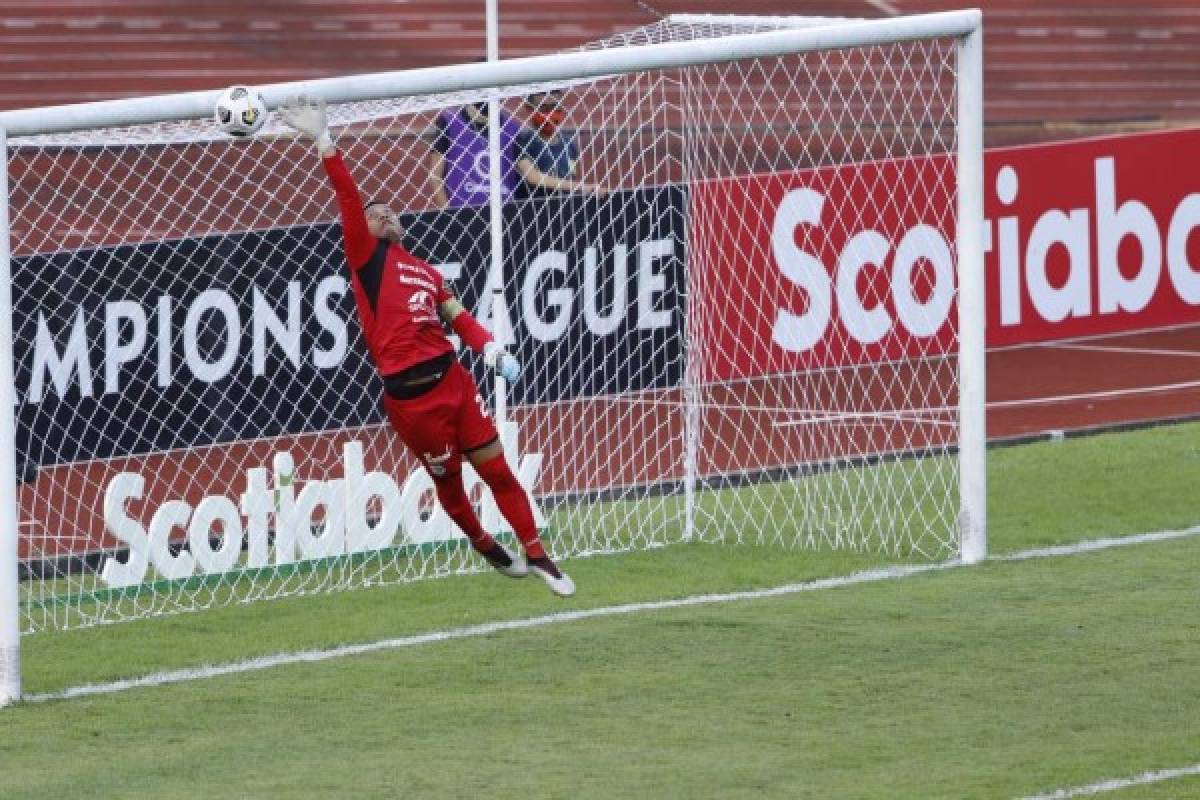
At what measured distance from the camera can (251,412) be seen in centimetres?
1180

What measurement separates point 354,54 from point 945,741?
1737 centimetres

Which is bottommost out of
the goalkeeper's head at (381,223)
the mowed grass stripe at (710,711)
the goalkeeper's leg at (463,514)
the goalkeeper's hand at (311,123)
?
the mowed grass stripe at (710,711)

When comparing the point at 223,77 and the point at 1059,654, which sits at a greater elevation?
the point at 223,77

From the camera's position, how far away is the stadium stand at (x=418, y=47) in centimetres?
2427

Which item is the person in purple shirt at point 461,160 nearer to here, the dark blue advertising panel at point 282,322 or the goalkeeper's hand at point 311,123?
the dark blue advertising panel at point 282,322

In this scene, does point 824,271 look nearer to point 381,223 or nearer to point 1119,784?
point 381,223

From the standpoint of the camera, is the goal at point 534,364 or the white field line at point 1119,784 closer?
the white field line at point 1119,784

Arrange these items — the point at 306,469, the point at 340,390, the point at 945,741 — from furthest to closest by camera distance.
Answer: the point at 306,469, the point at 340,390, the point at 945,741

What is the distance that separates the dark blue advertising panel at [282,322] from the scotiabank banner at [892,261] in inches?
15.6

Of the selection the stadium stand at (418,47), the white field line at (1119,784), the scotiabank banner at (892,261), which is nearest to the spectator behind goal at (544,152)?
the scotiabank banner at (892,261)

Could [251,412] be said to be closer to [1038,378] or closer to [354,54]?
[1038,378]

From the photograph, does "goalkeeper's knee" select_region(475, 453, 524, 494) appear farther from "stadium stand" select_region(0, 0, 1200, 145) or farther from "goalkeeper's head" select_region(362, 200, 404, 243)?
"stadium stand" select_region(0, 0, 1200, 145)

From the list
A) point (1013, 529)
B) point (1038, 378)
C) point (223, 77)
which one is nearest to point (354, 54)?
point (223, 77)

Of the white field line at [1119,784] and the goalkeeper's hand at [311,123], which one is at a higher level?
the goalkeeper's hand at [311,123]
